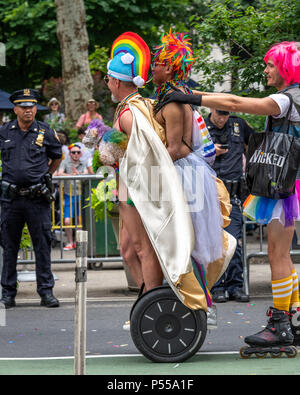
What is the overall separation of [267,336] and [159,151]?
1487 mm

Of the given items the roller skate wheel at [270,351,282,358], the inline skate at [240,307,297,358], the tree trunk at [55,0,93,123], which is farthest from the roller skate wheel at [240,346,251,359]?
the tree trunk at [55,0,93,123]

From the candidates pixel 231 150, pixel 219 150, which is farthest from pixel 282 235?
pixel 231 150

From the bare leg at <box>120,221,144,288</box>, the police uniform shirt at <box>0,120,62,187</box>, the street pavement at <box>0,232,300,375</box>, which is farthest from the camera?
the police uniform shirt at <box>0,120,62,187</box>

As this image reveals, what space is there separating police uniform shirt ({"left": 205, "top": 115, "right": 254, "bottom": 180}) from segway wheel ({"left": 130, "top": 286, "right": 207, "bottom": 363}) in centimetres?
323

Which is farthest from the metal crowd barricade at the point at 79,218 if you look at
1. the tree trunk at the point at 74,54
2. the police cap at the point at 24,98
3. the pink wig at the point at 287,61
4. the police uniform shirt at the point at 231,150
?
the tree trunk at the point at 74,54

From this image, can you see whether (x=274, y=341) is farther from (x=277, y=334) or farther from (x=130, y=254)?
(x=130, y=254)

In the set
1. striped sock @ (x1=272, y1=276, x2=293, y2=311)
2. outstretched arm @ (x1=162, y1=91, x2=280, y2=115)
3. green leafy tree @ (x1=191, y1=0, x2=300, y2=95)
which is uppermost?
green leafy tree @ (x1=191, y1=0, x2=300, y2=95)

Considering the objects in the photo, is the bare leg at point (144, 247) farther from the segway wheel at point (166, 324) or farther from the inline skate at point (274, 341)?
the inline skate at point (274, 341)

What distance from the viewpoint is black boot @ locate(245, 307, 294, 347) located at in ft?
19.6

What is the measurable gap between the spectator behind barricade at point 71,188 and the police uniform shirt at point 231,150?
224 centimetres

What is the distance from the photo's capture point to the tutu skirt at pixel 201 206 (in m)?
6.02

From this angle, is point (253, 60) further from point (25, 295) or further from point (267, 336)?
point (267, 336)

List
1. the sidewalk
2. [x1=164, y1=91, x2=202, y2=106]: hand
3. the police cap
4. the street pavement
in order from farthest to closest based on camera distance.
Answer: the sidewalk < the police cap < the street pavement < [x1=164, y1=91, x2=202, y2=106]: hand

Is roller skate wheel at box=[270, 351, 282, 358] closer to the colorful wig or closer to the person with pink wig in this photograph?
the person with pink wig
